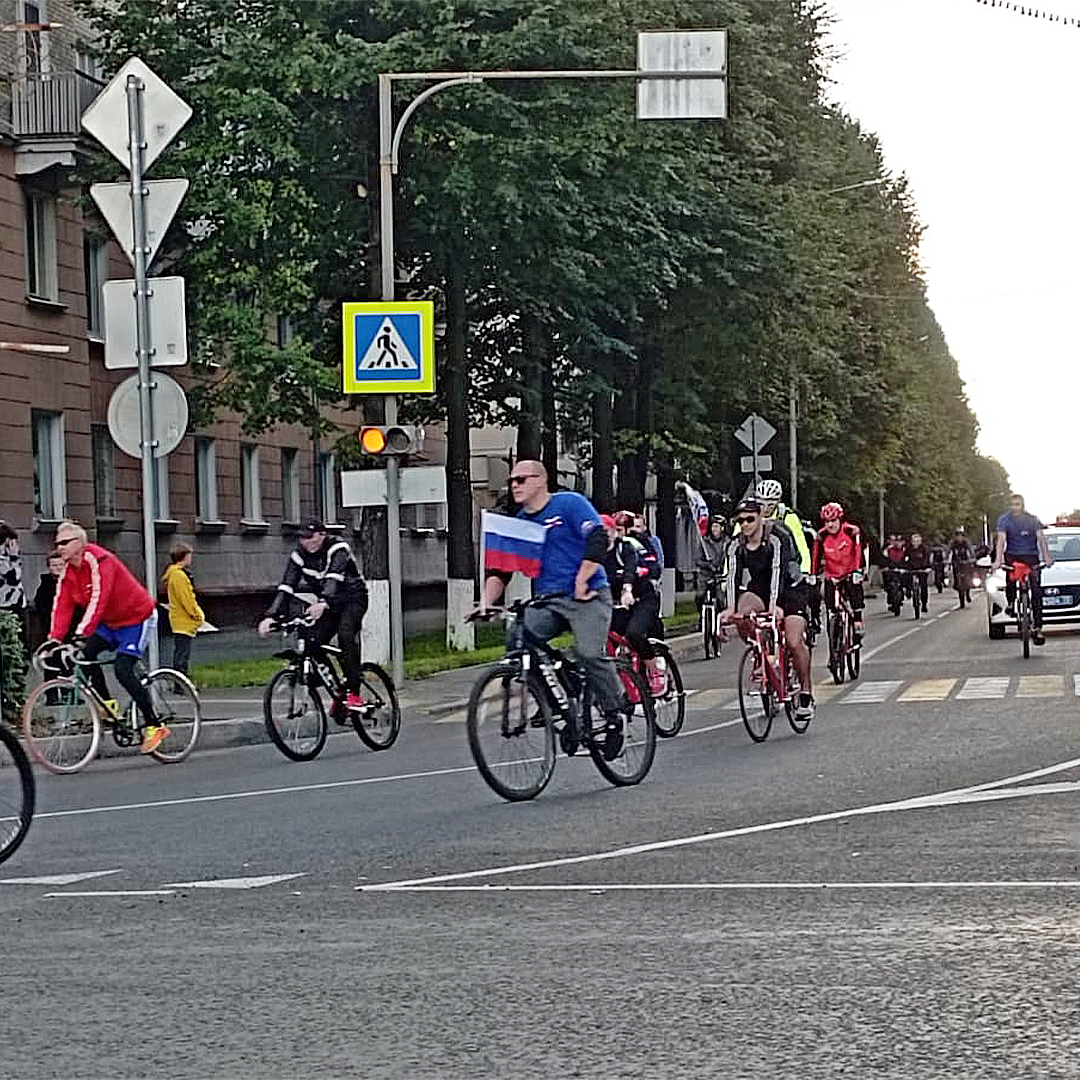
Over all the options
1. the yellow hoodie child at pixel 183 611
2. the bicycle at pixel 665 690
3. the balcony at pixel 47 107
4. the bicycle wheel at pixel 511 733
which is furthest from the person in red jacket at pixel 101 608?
the balcony at pixel 47 107

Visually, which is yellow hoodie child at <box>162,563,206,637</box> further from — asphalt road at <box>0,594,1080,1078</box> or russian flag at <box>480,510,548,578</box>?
russian flag at <box>480,510,548,578</box>

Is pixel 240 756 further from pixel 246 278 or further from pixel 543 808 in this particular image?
pixel 246 278

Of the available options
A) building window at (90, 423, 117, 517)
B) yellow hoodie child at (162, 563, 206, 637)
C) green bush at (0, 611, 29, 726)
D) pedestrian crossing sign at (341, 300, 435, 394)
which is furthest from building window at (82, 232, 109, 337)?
green bush at (0, 611, 29, 726)

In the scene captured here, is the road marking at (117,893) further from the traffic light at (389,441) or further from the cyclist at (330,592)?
the traffic light at (389,441)

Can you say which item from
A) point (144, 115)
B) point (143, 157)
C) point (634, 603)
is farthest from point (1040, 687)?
point (144, 115)

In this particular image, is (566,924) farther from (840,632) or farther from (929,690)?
(840,632)

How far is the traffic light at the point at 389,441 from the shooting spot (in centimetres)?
2431

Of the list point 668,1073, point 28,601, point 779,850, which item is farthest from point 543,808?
point 28,601

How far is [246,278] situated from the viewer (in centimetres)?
3116

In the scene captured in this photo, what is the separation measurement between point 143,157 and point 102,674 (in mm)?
4689

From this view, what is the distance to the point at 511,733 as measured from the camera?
43.9ft

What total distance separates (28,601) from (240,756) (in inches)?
596

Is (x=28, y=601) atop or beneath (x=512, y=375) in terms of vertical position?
beneath

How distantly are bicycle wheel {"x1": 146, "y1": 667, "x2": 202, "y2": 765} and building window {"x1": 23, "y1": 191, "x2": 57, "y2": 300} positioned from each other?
56.9ft
